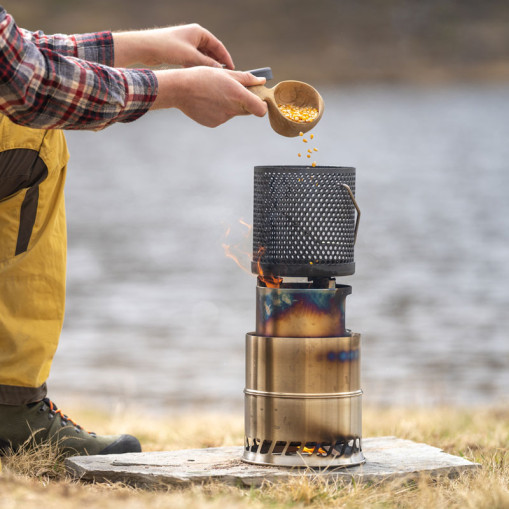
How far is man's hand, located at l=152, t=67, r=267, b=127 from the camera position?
3.11 m

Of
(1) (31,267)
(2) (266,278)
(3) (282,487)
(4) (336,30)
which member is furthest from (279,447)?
(4) (336,30)

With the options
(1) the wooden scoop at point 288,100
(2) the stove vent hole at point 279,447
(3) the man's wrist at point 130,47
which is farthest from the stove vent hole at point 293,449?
(3) the man's wrist at point 130,47

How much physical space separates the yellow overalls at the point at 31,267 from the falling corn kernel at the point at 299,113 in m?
0.84

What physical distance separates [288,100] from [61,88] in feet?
3.47

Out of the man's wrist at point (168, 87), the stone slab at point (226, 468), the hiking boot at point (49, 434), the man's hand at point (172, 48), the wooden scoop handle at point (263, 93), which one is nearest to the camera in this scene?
the man's wrist at point (168, 87)

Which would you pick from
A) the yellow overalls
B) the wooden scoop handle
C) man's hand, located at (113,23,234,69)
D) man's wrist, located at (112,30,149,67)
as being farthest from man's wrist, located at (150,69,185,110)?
man's wrist, located at (112,30,149,67)

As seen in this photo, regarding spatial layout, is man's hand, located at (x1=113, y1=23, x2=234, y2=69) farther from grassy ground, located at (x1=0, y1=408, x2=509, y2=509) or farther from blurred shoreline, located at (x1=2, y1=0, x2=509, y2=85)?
blurred shoreline, located at (x1=2, y1=0, x2=509, y2=85)

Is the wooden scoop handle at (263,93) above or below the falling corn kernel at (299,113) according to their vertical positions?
above

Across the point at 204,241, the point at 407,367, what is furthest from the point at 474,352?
the point at 204,241

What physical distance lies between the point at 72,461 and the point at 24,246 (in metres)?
0.81

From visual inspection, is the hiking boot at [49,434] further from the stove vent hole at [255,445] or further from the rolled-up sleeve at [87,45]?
the rolled-up sleeve at [87,45]

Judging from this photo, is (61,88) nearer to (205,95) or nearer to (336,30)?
(205,95)

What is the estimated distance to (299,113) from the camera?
11.8 feet

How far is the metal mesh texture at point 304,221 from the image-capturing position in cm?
340
